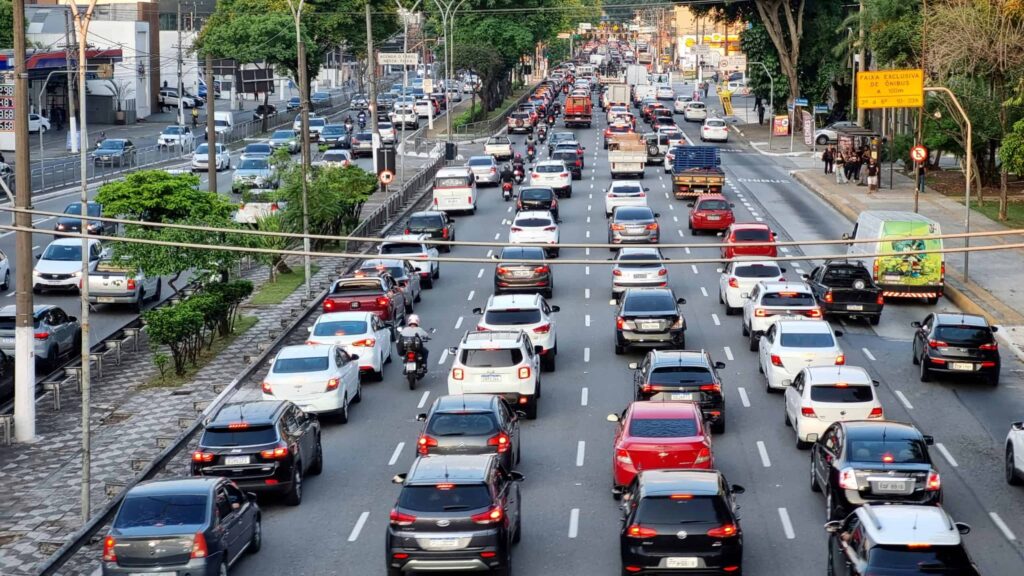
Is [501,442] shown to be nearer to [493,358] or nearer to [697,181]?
[493,358]

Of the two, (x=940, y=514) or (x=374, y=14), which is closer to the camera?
(x=940, y=514)

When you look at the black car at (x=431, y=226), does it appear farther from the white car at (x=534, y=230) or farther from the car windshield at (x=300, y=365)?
the car windshield at (x=300, y=365)

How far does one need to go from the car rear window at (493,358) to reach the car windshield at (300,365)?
2655 millimetres

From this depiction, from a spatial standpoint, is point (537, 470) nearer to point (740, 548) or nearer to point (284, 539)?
point (284, 539)

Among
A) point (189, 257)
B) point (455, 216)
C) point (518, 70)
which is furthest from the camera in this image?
point (518, 70)

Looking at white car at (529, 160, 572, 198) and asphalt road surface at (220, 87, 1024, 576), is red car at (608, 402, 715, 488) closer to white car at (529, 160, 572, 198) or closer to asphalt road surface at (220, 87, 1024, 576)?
asphalt road surface at (220, 87, 1024, 576)

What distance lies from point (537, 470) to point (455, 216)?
35009 millimetres

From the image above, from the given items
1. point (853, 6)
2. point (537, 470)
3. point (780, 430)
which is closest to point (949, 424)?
point (780, 430)

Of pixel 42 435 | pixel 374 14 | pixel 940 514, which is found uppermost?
pixel 374 14

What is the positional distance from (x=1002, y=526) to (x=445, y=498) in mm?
8913

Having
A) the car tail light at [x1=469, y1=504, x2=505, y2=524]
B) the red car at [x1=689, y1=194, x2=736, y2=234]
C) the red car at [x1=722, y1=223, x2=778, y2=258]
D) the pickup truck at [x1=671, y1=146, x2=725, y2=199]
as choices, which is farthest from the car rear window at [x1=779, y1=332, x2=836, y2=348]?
the pickup truck at [x1=671, y1=146, x2=725, y2=199]

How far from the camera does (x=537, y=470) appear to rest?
86.6 ft

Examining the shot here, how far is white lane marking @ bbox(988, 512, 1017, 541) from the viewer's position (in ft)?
74.2

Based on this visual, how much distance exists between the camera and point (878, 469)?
22.0m
